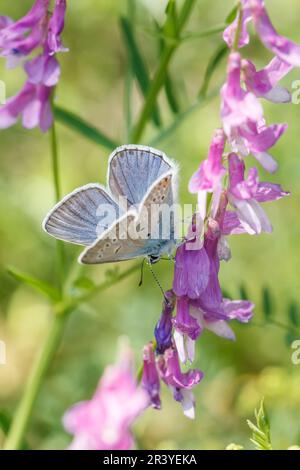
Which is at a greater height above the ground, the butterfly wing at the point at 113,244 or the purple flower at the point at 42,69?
the purple flower at the point at 42,69

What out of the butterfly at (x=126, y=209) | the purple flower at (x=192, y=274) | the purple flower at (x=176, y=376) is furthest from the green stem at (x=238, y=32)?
the purple flower at (x=176, y=376)

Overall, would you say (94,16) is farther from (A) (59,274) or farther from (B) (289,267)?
(A) (59,274)

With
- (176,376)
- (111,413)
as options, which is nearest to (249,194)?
(176,376)

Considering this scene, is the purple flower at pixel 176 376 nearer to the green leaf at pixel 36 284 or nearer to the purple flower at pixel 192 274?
the purple flower at pixel 192 274

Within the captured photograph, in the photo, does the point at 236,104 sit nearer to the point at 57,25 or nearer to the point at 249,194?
the point at 249,194

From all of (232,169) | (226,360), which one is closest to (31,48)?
(232,169)
